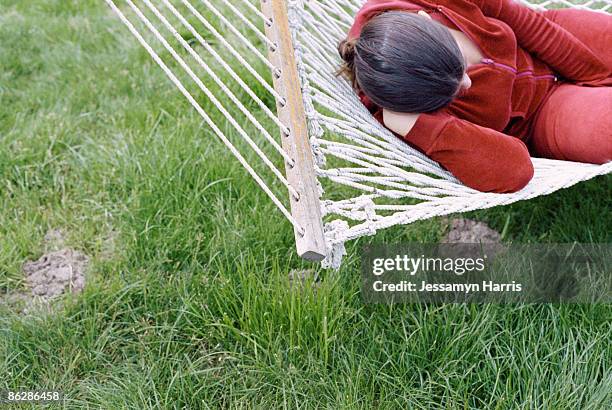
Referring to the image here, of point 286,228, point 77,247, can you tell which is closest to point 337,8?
point 286,228

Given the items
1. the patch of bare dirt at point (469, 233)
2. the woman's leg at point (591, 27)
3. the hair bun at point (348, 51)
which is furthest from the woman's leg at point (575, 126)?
the hair bun at point (348, 51)

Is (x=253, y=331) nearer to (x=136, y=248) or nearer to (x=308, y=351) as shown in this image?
(x=308, y=351)

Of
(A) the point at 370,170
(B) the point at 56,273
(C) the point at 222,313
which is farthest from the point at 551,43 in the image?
(B) the point at 56,273

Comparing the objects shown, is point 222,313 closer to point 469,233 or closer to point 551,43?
point 469,233

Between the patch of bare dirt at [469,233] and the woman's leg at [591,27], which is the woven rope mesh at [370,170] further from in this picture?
the woman's leg at [591,27]

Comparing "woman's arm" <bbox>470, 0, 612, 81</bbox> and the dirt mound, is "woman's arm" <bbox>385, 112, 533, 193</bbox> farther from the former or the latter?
the dirt mound

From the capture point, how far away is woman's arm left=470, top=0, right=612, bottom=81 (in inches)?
70.9

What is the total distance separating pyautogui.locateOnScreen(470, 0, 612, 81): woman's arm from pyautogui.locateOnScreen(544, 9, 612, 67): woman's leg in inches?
1.5

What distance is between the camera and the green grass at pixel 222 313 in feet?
4.94

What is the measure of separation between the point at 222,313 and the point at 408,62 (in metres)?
0.71

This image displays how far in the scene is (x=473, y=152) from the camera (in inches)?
62.4

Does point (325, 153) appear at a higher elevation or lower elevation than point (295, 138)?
lower

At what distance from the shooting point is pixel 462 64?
1.55 m

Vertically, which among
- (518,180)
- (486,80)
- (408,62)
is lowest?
(518,180)
